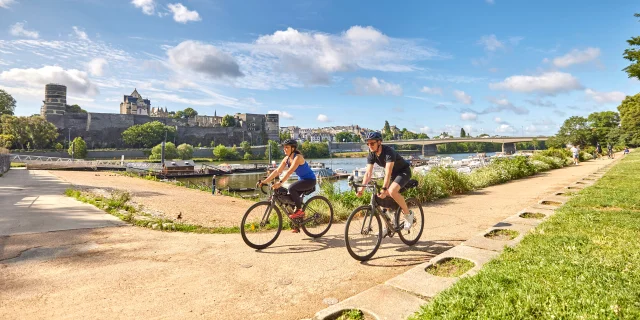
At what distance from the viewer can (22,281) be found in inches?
155

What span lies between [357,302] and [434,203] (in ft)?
24.9

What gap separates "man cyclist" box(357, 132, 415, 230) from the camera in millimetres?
4832

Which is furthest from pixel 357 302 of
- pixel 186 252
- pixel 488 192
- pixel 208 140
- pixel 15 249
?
pixel 208 140

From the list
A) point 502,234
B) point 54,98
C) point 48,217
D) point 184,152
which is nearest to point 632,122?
point 502,234

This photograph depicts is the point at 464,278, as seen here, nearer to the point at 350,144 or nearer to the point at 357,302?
the point at 357,302

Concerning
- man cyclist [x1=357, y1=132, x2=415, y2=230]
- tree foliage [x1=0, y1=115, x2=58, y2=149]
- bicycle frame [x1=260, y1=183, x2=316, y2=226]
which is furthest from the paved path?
tree foliage [x1=0, y1=115, x2=58, y2=149]

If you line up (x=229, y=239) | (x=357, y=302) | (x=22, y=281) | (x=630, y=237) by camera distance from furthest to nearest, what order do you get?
1. (x=229, y=239)
2. (x=630, y=237)
3. (x=22, y=281)
4. (x=357, y=302)

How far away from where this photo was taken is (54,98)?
117 metres

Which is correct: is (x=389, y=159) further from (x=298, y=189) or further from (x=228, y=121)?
(x=228, y=121)

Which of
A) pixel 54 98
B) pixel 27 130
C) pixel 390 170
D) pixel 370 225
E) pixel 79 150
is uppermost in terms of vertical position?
pixel 54 98

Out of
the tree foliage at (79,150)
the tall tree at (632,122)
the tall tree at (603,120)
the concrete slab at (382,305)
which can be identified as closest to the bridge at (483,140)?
the tall tree at (603,120)

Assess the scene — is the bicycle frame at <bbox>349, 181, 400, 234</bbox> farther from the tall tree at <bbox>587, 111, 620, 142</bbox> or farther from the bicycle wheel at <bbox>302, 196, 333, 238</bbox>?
the tall tree at <bbox>587, 111, 620, 142</bbox>

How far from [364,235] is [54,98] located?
485ft

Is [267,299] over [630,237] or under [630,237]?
under
